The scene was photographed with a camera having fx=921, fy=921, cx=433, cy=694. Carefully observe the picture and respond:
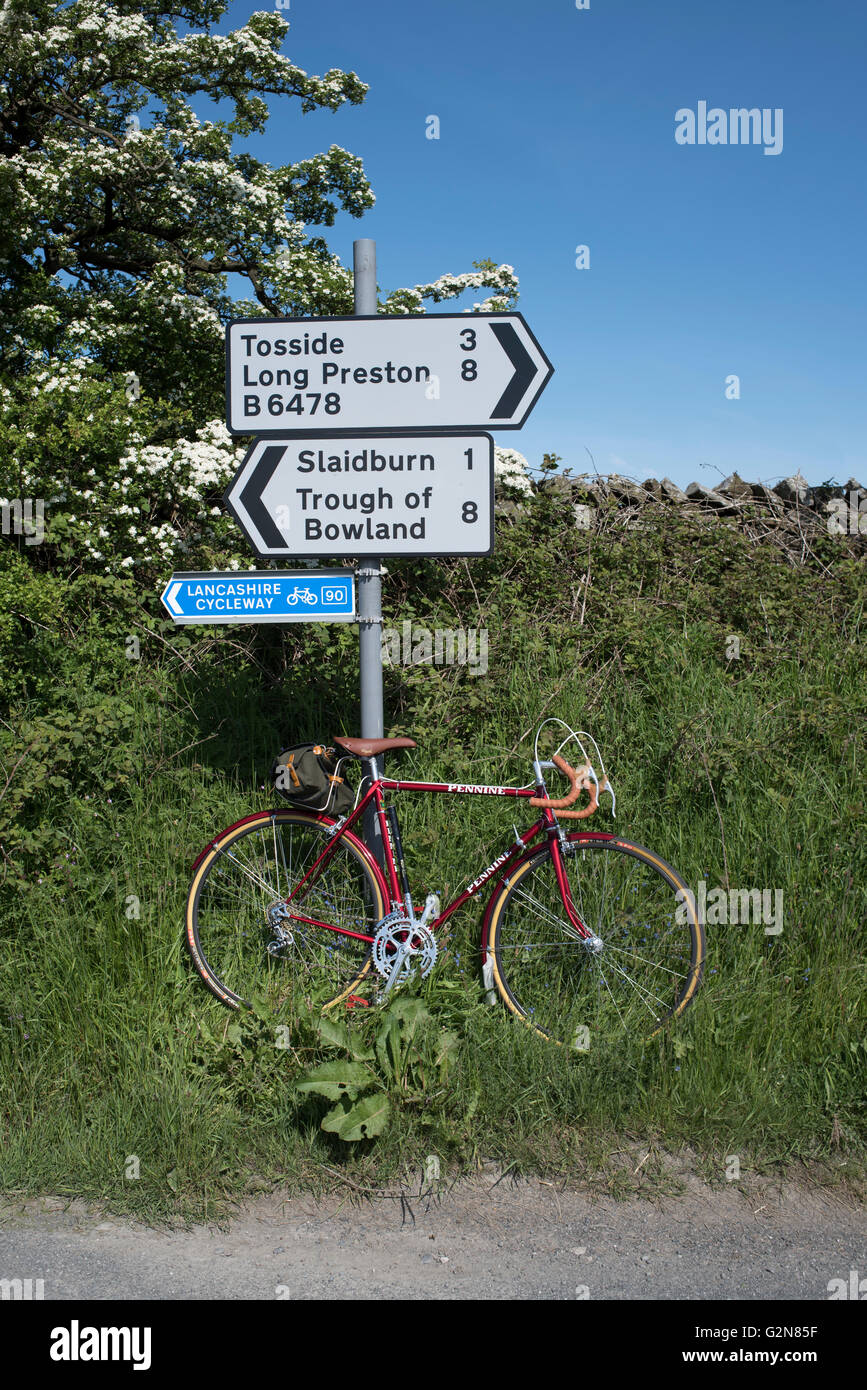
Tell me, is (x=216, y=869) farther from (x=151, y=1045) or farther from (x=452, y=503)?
(x=452, y=503)

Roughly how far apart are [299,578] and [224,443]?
2944 millimetres

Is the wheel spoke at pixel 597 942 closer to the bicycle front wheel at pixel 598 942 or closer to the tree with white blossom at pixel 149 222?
the bicycle front wheel at pixel 598 942

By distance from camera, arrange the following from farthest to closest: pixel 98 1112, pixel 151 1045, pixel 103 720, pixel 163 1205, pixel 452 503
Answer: pixel 103 720 → pixel 452 503 → pixel 151 1045 → pixel 98 1112 → pixel 163 1205

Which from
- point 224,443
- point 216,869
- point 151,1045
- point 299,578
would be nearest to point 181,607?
point 299,578

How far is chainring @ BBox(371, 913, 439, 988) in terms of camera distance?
3.66 meters

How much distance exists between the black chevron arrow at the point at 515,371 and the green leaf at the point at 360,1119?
2.64 m

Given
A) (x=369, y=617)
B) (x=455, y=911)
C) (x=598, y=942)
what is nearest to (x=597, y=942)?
(x=598, y=942)

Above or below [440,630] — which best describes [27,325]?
above

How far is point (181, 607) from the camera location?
3.88 metres

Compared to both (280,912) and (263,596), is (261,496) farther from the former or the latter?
(280,912)

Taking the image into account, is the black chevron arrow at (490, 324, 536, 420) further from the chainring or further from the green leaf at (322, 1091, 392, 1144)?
the green leaf at (322, 1091, 392, 1144)

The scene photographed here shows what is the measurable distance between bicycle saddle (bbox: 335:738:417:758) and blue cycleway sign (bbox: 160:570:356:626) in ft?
1.64

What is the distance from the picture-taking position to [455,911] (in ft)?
12.6

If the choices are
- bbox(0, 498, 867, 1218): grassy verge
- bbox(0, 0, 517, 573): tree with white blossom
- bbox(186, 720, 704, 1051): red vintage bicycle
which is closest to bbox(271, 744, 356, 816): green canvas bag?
bbox(186, 720, 704, 1051): red vintage bicycle
